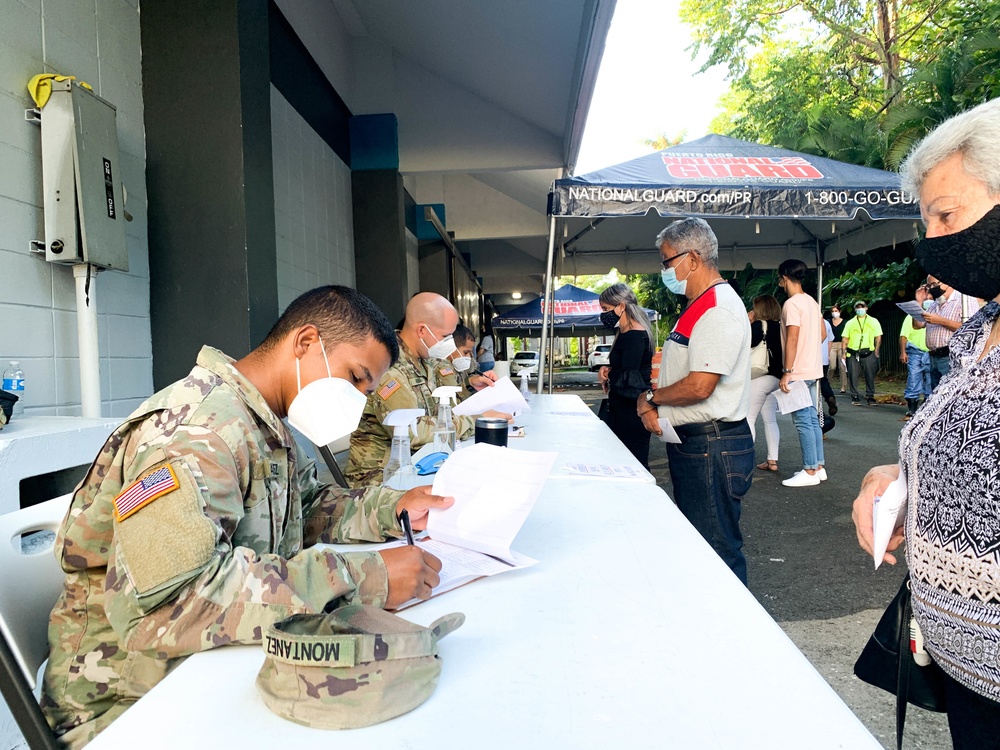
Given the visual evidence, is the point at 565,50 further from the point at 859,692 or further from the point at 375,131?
the point at 859,692

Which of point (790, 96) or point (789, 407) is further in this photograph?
point (790, 96)

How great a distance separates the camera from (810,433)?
16.7ft

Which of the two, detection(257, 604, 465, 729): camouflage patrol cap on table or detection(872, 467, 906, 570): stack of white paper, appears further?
detection(872, 467, 906, 570): stack of white paper

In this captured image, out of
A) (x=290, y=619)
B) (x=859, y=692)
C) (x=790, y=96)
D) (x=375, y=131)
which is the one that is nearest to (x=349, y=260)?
(x=375, y=131)

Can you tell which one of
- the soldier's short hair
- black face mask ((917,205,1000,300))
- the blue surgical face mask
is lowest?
the soldier's short hair

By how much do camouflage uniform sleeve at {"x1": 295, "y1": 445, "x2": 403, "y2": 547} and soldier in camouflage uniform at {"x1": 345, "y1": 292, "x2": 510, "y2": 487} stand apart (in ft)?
3.32

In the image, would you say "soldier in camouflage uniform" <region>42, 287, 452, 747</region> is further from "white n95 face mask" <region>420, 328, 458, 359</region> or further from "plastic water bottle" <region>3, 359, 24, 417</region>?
"white n95 face mask" <region>420, 328, 458, 359</region>

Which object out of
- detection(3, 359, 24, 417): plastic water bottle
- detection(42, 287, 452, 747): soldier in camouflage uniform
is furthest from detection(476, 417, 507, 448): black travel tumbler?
detection(3, 359, 24, 417): plastic water bottle

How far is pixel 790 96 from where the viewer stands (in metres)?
17.7

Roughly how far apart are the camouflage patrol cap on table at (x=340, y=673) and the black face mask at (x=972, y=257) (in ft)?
3.73

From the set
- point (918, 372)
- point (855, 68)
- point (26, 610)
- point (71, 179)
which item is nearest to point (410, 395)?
point (71, 179)

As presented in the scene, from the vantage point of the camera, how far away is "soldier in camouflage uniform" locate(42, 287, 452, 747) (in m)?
0.93

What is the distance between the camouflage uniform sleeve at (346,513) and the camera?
4.88 ft

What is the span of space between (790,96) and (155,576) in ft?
67.0
